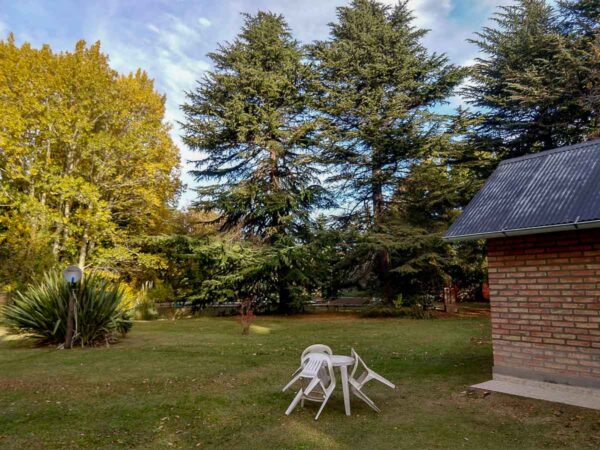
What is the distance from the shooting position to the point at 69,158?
19562 mm

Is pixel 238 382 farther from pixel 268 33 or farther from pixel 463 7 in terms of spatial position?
pixel 268 33

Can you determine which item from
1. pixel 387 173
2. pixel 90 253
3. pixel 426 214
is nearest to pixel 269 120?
pixel 387 173

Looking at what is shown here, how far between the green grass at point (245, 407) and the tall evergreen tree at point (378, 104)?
491 inches

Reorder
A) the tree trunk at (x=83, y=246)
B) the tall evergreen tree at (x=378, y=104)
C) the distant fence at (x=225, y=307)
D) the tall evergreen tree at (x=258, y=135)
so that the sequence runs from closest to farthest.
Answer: the tree trunk at (x=83, y=246), the tall evergreen tree at (x=378, y=104), the tall evergreen tree at (x=258, y=135), the distant fence at (x=225, y=307)

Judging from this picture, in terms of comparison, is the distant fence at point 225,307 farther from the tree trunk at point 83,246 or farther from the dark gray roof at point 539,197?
the dark gray roof at point 539,197

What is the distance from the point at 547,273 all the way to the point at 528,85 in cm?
1523

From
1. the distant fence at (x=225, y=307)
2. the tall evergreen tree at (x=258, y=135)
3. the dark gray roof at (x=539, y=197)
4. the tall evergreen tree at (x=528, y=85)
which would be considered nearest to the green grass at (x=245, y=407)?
the dark gray roof at (x=539, y=197)

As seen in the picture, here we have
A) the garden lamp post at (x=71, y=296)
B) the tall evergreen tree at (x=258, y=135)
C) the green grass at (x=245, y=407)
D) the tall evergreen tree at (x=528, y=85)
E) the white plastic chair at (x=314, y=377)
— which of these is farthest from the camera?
the tall evergreen tree at (x=258, y=135)

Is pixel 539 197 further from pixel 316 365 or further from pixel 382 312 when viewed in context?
pixel 382 312

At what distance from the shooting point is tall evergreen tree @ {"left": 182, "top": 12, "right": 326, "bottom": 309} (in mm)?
21297

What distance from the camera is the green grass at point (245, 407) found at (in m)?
4.31

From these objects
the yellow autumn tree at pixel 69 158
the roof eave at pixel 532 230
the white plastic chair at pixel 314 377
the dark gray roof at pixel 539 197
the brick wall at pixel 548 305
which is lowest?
the white plastic chair at pixel 314 377

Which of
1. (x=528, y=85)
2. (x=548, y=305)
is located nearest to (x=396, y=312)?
(x=528, y=85)

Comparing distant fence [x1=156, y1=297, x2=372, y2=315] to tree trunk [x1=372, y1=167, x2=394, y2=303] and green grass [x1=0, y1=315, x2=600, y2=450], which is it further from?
green grass [x1=0, y1=315, x2=600, y2=450]
